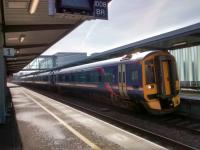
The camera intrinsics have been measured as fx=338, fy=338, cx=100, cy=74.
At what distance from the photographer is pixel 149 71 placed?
553 inches

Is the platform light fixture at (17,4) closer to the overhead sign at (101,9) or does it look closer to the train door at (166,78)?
the overhead sign at (101,9)

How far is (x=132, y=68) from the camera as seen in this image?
574 inches

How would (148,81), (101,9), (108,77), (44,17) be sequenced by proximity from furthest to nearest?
(108,77), (148,81), (44,17), (101,9)

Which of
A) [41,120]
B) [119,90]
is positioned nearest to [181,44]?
[119,90]

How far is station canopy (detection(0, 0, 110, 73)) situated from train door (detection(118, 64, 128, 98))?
288 cm

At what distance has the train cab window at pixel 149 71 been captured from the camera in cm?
1393

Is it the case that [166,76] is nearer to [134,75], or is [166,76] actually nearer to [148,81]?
[148,81]

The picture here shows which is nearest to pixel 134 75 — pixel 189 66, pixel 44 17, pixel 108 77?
pixel 108 77

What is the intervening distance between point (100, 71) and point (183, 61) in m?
12.4

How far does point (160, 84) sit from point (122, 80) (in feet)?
7.11

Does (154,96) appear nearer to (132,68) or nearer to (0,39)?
(132,68)

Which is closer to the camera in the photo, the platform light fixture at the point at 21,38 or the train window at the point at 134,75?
the train window at the point at 134,75

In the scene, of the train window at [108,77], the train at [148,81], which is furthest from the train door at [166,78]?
the train window at [108,77]

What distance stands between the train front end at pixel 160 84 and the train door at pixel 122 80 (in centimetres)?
163
